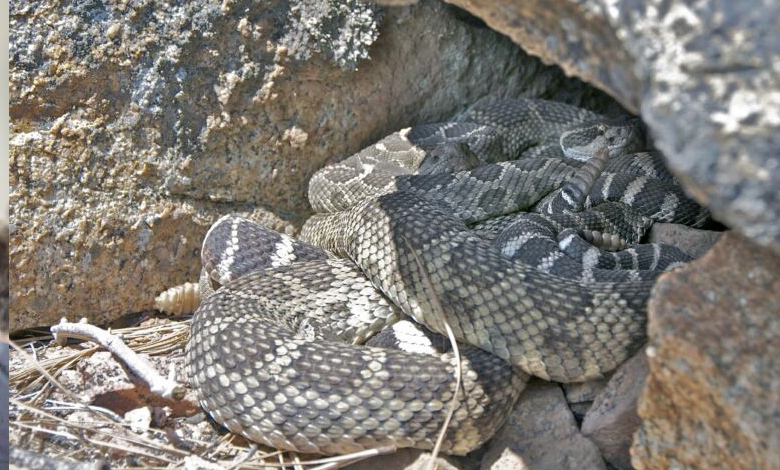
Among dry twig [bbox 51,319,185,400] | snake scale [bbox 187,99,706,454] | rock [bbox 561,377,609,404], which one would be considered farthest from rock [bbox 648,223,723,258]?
dry twig [bbox 51,319,185,400]

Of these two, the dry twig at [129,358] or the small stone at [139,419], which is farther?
the small stone at [139,419]

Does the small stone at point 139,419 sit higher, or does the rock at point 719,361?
the rock at point 719,361

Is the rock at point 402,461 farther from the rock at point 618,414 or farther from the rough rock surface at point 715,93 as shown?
the rough rock surface at point 715,93

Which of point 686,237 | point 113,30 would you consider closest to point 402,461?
point 686,237

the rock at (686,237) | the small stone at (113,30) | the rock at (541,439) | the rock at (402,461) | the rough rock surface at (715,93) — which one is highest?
the rough rock surface at (715,93)

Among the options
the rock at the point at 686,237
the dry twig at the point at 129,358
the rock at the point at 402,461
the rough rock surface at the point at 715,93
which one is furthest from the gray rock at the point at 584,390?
the dry twig at the point at 129,358

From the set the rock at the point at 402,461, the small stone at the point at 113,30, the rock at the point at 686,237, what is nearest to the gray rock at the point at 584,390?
the rock at the point at 402,461

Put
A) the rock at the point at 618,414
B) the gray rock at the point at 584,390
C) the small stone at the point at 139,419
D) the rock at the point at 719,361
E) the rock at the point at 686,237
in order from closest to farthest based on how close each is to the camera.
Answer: the rock at the point at 719,361 < the rock at the point at 618,414 < the gray rock at the point at 584,390 < the small stone at the point at 139,419 < the rock at the point at 686,237

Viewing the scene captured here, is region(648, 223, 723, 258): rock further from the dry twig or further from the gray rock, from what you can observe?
the dry twig

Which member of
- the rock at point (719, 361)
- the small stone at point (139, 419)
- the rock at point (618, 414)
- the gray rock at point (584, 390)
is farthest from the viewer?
the small stone at point (139, 419)
